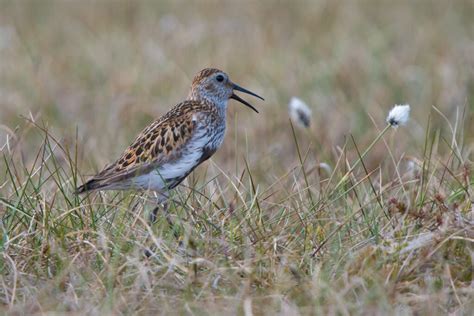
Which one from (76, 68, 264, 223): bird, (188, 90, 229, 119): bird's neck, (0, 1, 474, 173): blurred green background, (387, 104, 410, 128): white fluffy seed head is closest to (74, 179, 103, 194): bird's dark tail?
(76, 68, 264, 223): bird

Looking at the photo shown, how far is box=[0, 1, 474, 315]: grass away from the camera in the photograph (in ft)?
14.0

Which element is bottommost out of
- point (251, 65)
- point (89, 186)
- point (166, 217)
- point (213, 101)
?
point (166, 217)

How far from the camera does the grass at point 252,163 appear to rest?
14.0ft

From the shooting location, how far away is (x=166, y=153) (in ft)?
17.7

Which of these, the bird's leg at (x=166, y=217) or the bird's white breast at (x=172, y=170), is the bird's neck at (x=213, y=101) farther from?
the bird's leg at (x=166, y=217)

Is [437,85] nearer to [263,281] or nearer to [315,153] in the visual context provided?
[315,153]

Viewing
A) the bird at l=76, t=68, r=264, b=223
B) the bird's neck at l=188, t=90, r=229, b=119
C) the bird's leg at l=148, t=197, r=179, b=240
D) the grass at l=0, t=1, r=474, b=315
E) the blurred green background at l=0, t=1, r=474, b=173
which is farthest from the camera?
the blurred green background at l=0, t=1, r=474, b=173

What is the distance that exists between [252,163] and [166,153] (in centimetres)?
199

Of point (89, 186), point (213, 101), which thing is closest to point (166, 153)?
point (89, 186)

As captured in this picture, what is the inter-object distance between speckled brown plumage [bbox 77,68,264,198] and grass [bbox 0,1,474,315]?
0.45 feet

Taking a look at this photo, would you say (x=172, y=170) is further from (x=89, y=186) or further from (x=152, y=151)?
(x=89, y=186)

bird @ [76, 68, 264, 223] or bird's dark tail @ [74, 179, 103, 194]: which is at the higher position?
bird @ [76, 68, 264, 223]

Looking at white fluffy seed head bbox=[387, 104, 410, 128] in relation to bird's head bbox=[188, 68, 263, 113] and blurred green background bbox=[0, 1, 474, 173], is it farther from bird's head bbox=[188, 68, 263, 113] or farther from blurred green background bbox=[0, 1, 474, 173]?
blurred green background bbox=[0, 1, 474, 173]

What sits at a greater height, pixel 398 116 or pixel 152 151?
pixel 152 151
